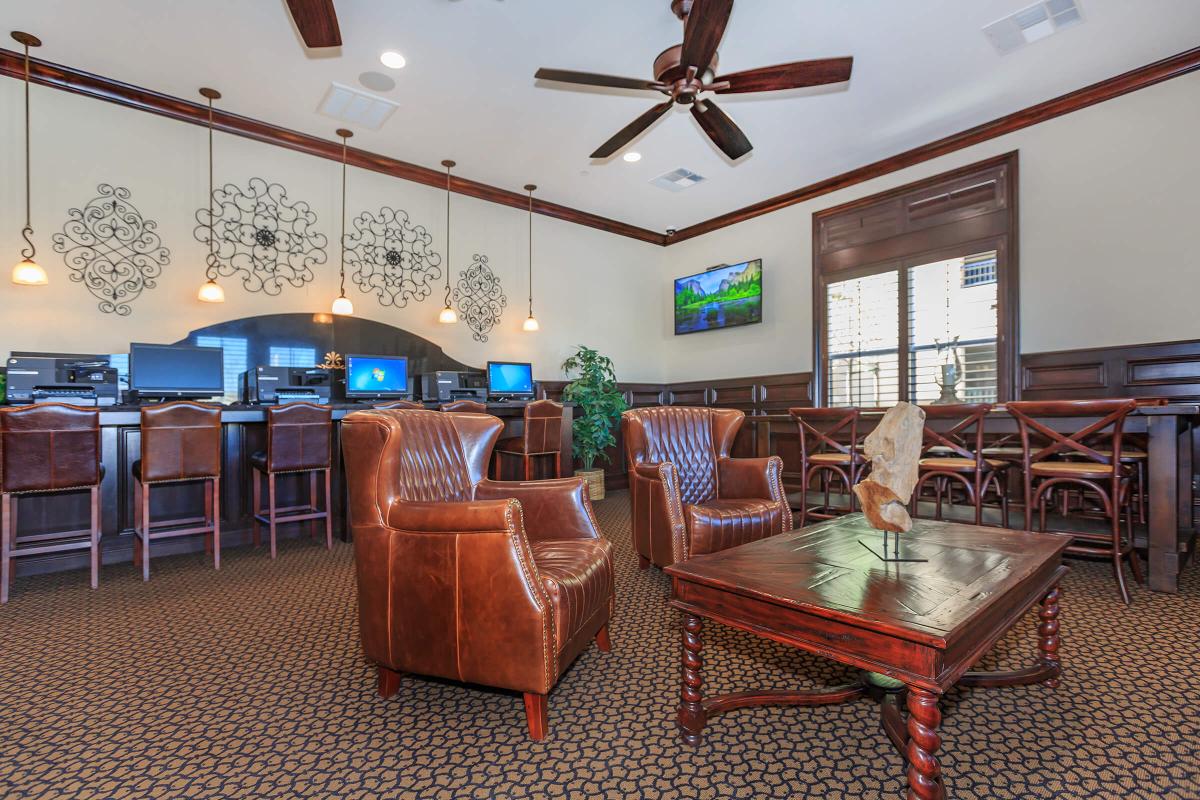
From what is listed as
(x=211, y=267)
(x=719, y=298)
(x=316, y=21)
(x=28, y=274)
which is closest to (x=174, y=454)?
(x=28, y=274)

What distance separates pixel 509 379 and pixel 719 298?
294 cm

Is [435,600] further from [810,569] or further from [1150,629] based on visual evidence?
[1150,629]

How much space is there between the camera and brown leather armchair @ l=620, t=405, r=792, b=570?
114 inches

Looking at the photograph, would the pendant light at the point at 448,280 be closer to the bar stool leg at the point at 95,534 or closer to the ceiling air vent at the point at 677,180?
the ceiling air vent at the point at 677,180

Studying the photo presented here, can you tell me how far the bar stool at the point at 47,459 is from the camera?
116 inches

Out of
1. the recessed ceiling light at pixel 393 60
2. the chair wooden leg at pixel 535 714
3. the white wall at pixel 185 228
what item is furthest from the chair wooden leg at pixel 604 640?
the white wall at pixel 185 228

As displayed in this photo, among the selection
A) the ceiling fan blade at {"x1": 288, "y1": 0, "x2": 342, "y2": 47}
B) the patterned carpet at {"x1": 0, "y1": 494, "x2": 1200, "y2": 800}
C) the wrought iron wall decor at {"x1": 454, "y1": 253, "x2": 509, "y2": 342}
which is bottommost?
the patterned carpet at {"x1": 0, "y1": 494, "x2": 1200, "y2": 800}

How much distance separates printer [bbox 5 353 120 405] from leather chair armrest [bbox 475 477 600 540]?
10.6 feet

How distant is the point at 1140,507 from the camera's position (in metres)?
3.47

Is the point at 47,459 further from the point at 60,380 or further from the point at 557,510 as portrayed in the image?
the point at 557,510

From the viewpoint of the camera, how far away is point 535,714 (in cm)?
169

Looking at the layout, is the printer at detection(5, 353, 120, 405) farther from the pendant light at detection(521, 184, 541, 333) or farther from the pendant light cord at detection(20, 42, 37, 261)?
the pendant light at detection(521, 184, 541, 333)

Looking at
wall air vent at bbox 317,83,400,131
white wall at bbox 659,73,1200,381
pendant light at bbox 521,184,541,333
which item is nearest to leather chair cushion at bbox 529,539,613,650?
wall air vent at bbox 317,83,400,131

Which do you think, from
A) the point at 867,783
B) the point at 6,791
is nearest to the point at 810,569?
the point at 867,783
